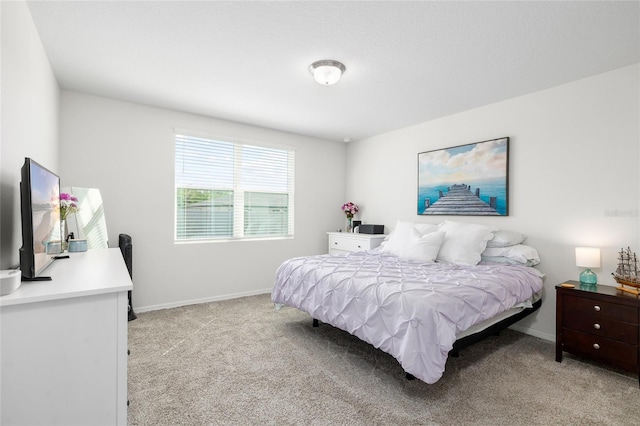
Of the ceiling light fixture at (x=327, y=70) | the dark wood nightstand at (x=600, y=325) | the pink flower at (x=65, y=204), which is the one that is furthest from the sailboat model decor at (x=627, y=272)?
the pink flower at (x=65, y=204)

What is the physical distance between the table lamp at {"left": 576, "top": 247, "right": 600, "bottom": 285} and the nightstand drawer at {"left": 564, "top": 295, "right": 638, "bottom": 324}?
30 cm

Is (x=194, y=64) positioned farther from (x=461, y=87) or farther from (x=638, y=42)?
(x=638, y=42)

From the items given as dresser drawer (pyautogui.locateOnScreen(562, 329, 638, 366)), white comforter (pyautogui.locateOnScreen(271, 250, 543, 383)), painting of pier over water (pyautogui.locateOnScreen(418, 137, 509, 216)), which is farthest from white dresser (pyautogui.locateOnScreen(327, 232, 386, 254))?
dresser drawer (pyautogui.locateOnScreen(562, 329, 638, 366))

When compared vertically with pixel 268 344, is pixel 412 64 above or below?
above

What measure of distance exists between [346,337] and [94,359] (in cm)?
214

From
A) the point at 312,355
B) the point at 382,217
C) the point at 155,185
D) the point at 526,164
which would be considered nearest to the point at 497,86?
the point at 526,164

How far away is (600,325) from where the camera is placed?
7.80ft

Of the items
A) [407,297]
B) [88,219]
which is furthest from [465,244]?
[88,219]

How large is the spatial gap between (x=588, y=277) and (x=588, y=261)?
139mm

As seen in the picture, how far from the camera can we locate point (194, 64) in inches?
105

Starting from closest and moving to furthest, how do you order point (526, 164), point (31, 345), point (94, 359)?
point (31, 345)
point (94, 359)
point (526, 164)

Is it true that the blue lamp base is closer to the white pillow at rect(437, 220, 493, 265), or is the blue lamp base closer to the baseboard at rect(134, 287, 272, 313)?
the white pillow at rect(437, 220, 493, 265)

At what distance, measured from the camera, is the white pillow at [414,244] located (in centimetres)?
329

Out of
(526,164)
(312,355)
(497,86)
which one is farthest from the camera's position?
(526,164)
